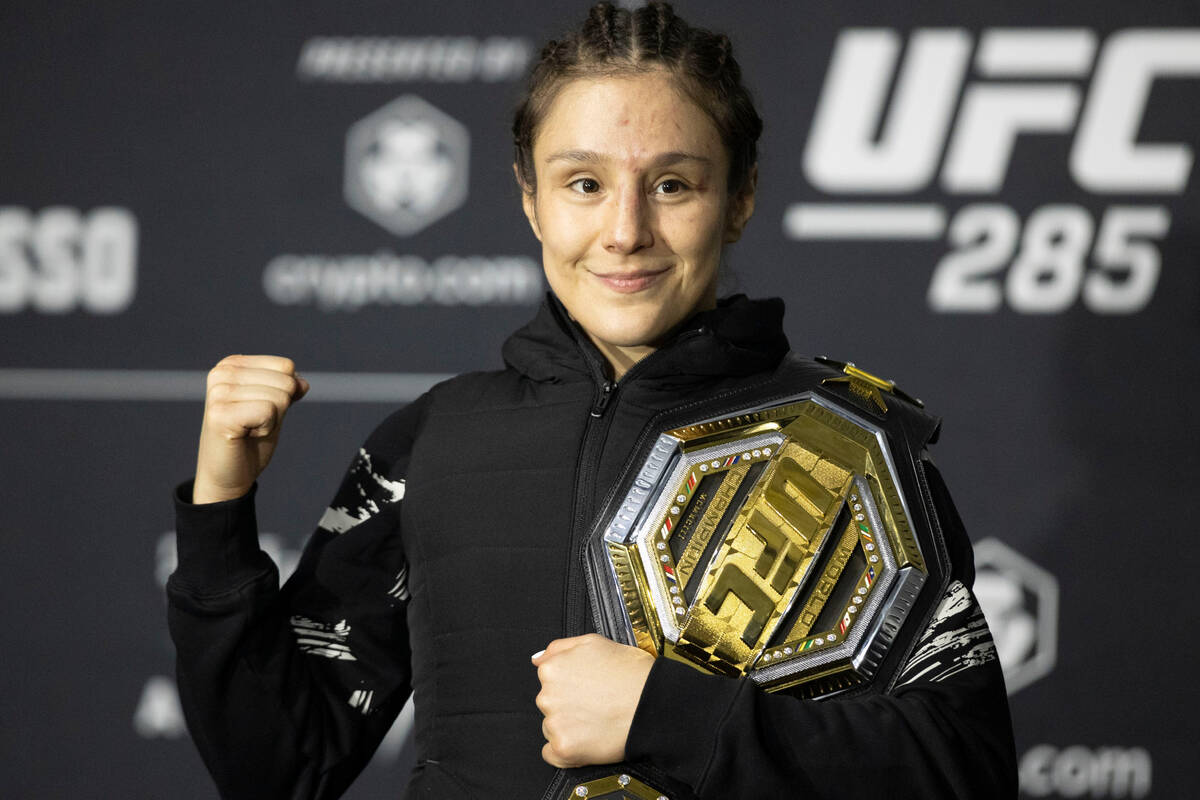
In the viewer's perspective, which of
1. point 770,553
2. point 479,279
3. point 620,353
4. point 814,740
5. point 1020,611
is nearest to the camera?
point 814,740

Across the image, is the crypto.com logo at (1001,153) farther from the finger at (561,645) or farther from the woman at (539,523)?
the finger at (561,645)

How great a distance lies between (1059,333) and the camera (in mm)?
2152

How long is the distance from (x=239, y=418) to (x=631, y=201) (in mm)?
401

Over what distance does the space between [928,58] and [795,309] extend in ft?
1.55

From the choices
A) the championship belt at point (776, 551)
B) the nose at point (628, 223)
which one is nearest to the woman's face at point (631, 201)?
the nose at point (628, 223)

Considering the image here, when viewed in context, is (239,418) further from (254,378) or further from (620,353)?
(620,353)

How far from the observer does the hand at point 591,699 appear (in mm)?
1039

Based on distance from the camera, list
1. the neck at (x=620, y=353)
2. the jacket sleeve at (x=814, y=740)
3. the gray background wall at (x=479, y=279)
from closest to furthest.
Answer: the jacket sleeve at (x=814, y=740) < the neck at (x=620, y=353) < the gray background wall at (x=479, y=279)

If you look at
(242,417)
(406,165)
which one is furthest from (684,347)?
(406,165)

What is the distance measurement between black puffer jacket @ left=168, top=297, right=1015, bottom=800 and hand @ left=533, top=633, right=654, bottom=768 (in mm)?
16

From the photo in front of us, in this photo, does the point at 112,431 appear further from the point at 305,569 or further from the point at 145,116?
the point at 305,569

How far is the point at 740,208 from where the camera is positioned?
1.28 m

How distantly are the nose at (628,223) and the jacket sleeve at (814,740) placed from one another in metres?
0.36

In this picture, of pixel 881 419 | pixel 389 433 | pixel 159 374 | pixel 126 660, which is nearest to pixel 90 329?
pixel 159 374
